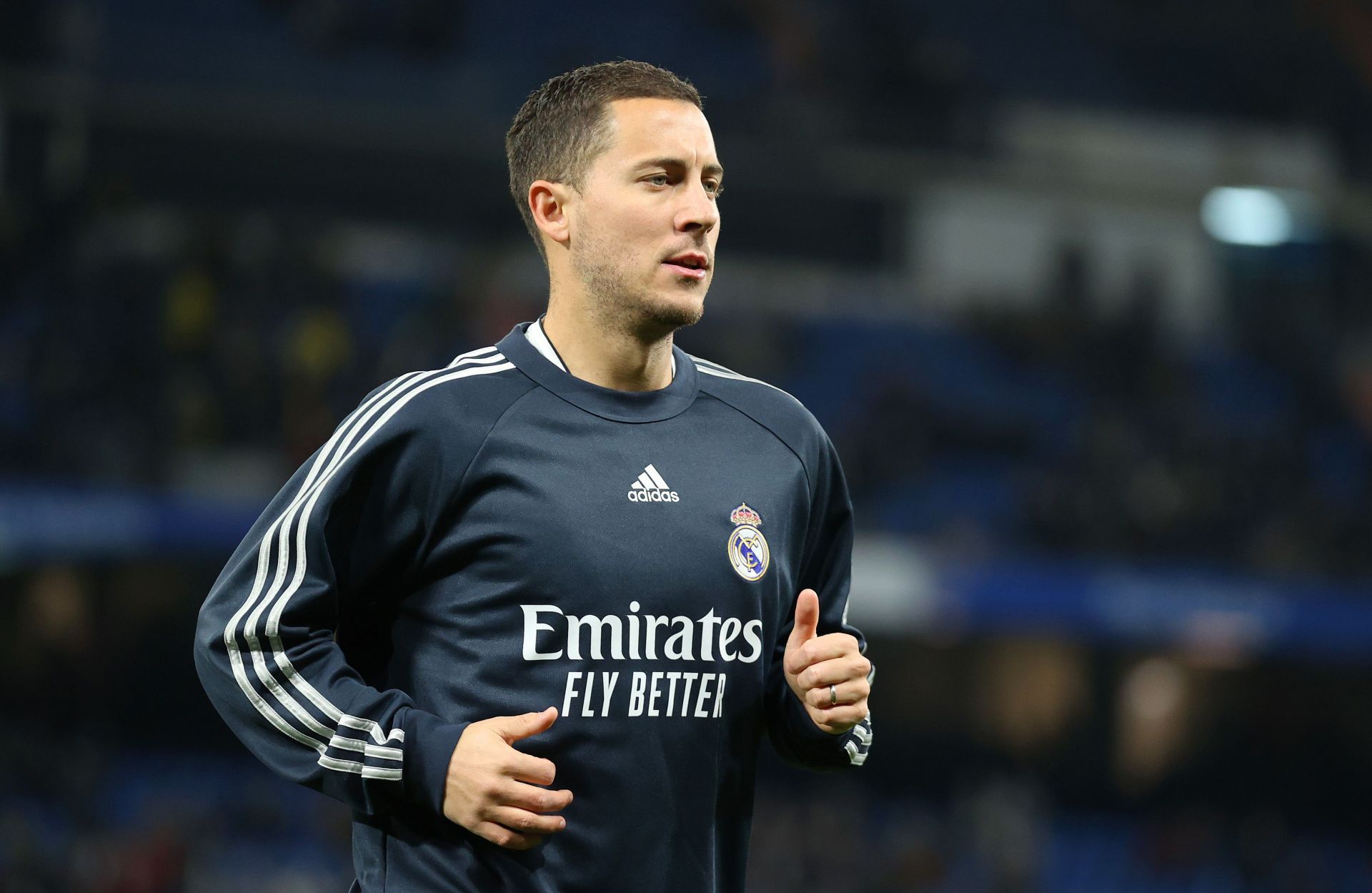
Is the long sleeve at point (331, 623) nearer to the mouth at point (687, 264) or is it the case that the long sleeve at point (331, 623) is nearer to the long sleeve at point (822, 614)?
the mouth at point (687, 264)

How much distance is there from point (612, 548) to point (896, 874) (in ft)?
36.3

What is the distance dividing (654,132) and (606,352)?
387 mm

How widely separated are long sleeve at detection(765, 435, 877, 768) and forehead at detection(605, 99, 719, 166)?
618mm

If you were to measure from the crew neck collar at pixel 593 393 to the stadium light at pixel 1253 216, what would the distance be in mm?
18525

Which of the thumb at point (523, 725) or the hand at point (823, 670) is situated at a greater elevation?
the hand at point (823, 670)

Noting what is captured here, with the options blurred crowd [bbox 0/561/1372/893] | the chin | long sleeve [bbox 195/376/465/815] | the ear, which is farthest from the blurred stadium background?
the chin

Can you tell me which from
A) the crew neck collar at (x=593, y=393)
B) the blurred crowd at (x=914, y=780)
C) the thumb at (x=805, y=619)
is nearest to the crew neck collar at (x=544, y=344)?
the crew neck collar at (x=593, y=393)

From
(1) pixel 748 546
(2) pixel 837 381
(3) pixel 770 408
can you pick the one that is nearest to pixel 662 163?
(3) pixel 770 408

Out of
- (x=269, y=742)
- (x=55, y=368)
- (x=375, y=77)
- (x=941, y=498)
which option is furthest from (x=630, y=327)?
(x=375, y=77)

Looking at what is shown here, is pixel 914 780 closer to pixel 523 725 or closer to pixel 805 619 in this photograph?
pixel 805 619

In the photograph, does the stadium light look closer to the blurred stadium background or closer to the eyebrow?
the blurred stadium background

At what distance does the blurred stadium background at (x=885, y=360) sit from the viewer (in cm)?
1274

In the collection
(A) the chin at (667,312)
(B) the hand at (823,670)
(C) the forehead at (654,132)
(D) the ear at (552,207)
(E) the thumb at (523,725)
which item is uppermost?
(C) the forehead at (654,132)

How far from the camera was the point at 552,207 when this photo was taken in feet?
9.40
